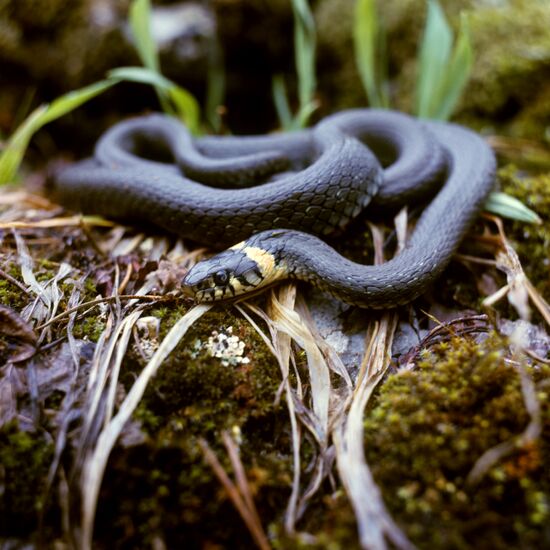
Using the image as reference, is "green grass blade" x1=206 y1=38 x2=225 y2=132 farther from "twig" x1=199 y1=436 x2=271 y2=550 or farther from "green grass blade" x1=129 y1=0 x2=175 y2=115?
"twig" x1=199 y1=436 x2=271 y2=550

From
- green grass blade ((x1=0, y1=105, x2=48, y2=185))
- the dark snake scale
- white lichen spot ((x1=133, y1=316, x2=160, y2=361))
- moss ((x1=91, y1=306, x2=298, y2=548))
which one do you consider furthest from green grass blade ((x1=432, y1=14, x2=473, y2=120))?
green grass blade ((x1=0, y1=105, x2=48, y2=185))

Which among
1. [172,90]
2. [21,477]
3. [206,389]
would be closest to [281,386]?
[206,389]

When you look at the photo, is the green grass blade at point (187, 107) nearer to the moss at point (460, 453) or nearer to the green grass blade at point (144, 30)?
the green grass blade at point (144, 30)

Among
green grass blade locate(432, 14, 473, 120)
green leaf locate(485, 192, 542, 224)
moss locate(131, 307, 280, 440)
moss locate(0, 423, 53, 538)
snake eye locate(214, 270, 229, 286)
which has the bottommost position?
moss locate(0, 423, 53, 538)

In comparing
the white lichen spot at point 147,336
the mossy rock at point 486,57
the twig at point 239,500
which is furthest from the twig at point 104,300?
the mossy rock at point 486,57

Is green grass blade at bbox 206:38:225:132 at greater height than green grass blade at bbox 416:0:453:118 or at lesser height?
lesser

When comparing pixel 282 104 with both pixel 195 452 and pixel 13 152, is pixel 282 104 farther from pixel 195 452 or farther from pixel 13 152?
pixel 195 452

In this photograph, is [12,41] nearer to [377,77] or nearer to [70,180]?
[70,180]
